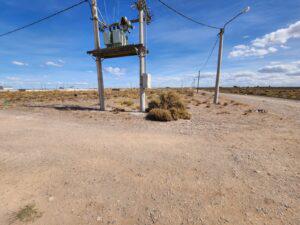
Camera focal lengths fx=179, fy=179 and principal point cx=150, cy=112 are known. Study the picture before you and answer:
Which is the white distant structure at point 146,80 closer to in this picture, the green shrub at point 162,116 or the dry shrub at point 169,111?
the dry shrub at point 169,111

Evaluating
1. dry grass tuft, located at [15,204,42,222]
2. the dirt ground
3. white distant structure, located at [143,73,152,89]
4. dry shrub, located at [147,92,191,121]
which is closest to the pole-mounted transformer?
white distant structure, located at [143,73,152,89]

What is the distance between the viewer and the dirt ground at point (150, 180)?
8.54 ft

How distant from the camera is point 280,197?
2975 millimetres

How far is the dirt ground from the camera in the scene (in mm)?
2602

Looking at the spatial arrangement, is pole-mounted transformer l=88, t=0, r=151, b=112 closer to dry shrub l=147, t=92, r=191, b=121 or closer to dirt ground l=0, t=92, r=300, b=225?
dry shrub l=147, t=92, r=191, b=121

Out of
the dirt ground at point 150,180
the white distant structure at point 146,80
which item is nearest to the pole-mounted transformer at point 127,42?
the white distant structure at point 146,80

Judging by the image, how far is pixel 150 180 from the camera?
351 cm

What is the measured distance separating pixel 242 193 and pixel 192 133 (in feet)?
12.8

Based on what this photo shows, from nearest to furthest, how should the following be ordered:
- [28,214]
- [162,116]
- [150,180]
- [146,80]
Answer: [28,214] < [150,180] < [162,116] < [146,80]

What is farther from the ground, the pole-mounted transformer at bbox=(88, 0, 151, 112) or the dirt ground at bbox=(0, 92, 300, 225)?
the pole-mounted transformer at bbox=(88, 0, 151, 112)

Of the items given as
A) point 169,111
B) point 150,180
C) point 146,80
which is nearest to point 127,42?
point 146,80

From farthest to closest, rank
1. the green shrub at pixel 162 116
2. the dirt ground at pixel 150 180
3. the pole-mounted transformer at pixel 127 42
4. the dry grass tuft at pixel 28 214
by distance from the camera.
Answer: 1. the pole-mounted transformer at pixel 127 42
2. the green shrub at pixel 162 116
3. the dirt ground at pixel 150 180
4. the dry grass tuft at pixel 28 214

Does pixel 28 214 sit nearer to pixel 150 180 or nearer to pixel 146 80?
pixel 150 180

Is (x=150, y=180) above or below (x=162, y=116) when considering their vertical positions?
below
